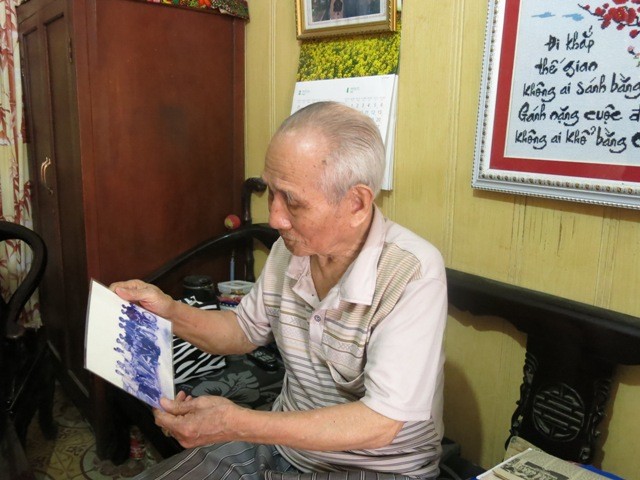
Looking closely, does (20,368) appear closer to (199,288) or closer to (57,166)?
(199,288)

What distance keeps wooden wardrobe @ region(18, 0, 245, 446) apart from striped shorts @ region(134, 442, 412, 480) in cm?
95

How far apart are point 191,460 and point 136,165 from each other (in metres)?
1.13

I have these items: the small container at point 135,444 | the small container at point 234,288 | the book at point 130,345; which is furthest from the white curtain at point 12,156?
the book at point 130,345

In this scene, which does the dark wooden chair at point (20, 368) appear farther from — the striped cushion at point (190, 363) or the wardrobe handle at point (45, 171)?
the striped cushion at point (190, 363)

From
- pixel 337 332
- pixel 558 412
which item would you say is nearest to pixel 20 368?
pixel 337 332

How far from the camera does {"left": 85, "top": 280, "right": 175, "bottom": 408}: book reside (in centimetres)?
102

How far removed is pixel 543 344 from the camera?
121 cm

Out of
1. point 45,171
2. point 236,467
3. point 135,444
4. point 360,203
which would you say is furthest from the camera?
point 45,171

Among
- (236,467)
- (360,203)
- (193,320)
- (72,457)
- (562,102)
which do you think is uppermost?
(562,102)

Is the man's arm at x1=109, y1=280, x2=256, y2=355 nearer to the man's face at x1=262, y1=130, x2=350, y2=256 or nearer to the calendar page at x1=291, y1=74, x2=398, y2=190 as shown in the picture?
the man's face at x1=262, y1=130, x2=350, y2=256

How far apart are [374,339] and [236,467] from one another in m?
0.43

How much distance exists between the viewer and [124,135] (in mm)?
1823

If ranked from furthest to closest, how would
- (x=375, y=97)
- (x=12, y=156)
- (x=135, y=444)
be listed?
(x=12, y=156) → (x=135, y=444) → (x=375, y=97)

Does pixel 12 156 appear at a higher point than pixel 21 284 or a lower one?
higher
